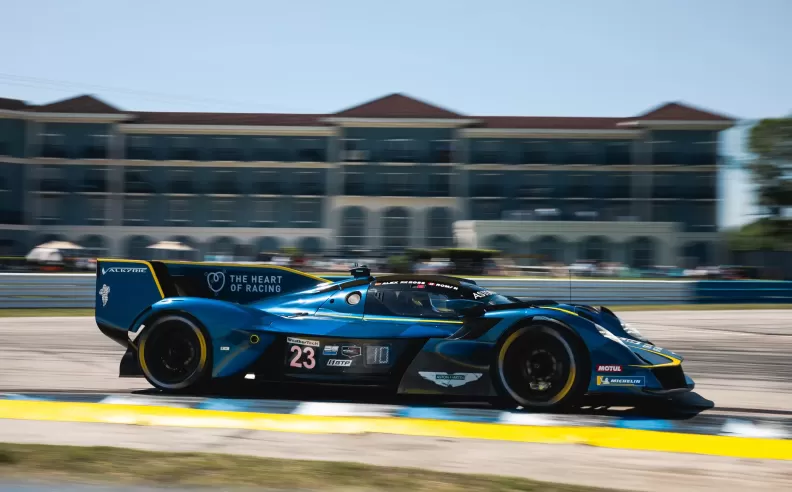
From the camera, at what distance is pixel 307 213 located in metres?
41.9

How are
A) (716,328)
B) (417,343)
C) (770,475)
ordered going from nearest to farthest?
(770,475)
(417,343)
(716,328)

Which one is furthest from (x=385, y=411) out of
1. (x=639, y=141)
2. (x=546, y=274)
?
(x=639, y=141)

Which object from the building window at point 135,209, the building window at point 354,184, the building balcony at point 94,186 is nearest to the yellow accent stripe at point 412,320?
the building window at point 354,184

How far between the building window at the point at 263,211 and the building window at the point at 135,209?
5.71m

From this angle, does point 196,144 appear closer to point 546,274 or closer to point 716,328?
point 546,274

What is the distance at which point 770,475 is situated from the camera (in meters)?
4.36

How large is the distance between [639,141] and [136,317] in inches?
1496

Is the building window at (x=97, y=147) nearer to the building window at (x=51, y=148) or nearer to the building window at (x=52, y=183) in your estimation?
the building window at (x=51, y=148)

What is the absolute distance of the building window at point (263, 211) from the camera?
42.3 metres

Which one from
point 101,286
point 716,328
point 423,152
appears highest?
point 423,152

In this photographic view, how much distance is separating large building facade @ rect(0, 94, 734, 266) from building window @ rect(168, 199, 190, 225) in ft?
0.22

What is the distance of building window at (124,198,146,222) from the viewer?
139ft

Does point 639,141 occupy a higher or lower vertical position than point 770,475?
higher

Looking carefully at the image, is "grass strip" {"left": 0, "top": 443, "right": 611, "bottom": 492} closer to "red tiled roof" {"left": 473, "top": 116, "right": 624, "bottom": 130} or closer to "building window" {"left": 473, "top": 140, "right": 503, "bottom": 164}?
"building window" {"left": 473, "top": 140, "right": 503, "bottom": 164}
